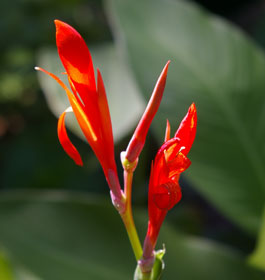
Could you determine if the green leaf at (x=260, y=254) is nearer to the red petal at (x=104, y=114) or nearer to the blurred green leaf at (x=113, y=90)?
the blurred green leaf at (x=113, y=90)

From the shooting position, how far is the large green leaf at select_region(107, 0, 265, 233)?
917mm

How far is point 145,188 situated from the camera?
55.8 inches

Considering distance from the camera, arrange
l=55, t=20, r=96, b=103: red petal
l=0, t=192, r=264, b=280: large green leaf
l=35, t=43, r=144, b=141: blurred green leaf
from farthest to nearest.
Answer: l=35, t=43, r=144, b=141: blurred green leaf < l=0, t=192, r=264, b=280: large green leaf < l=55, t=20, r=96, b=103: red petal

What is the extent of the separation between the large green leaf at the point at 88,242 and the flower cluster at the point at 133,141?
481mm

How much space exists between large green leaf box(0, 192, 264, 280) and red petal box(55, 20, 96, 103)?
21.7 inches

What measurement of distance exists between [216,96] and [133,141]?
0.60m

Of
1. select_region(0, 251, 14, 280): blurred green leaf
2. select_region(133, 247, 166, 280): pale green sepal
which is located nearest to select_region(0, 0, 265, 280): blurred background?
select_region(0, 251, 14, 280): blurred green leaf

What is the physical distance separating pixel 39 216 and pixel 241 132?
39 centimetres

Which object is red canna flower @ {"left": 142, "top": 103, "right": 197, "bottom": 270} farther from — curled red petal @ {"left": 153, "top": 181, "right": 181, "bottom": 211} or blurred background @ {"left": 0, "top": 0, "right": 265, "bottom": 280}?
blurred background @ {"left": 0, "top": 0, "right": 265, "bottom": 280}

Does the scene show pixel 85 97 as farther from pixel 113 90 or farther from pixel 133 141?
pixel 113 90

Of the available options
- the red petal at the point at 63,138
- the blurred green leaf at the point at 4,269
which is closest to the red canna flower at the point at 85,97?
the red petal at the point at 63,138

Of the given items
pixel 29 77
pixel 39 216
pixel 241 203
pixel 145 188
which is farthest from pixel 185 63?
pixel 29 77

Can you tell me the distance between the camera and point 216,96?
3.13ft

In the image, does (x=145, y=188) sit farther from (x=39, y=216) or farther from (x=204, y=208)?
(x=39, y=216)
